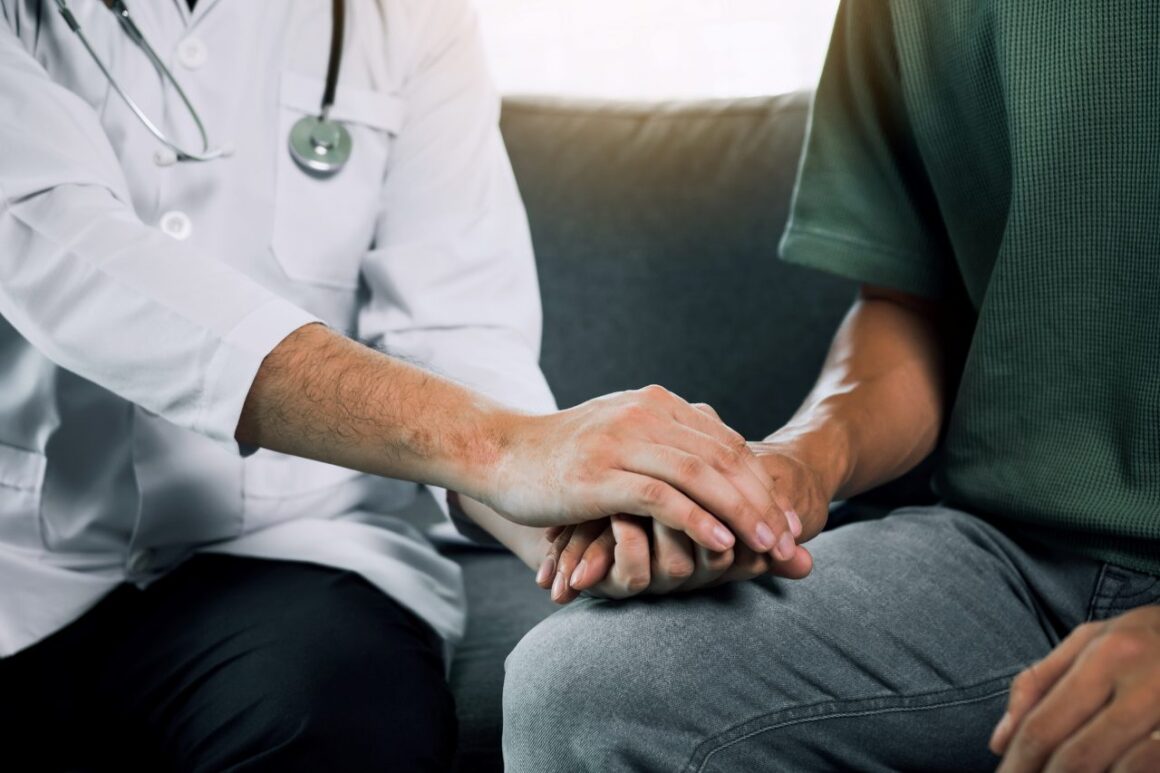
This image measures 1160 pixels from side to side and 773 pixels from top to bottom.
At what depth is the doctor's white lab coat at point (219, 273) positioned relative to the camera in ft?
2.78

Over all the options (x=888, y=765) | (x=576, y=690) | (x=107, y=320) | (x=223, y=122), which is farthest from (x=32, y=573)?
(x=888, y=765)

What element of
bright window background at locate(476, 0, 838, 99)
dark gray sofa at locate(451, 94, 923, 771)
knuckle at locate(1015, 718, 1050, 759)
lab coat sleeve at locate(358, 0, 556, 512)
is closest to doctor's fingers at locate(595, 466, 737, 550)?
knuckle at locate(1015, 718, 1050, 759)

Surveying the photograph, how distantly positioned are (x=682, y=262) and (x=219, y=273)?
0.66 metres

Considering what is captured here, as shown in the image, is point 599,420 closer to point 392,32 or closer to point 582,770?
point 582,770

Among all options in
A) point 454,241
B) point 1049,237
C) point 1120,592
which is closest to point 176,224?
point 454,241

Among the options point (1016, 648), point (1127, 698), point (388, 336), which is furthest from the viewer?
point (388, 336)

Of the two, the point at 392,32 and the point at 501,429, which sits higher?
the point at 392,32

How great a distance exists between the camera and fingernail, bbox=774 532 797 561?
2.40ft

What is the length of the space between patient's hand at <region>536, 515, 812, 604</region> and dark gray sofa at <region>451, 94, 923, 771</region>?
496 mm

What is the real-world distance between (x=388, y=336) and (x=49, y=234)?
33cm

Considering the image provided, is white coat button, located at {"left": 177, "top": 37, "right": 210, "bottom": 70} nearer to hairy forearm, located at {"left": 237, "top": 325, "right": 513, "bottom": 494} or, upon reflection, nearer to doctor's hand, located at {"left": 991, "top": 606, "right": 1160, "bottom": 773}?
hairy forearm, located at {"left": 237, "top": 325, "right": 513, "bottom": 494}

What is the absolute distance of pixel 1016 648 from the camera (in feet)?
2.73

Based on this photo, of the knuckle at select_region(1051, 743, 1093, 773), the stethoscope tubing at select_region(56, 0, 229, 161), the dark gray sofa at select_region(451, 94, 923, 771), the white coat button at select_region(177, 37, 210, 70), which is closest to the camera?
the knuckle at select_region(1051, 743, 1093, 773)

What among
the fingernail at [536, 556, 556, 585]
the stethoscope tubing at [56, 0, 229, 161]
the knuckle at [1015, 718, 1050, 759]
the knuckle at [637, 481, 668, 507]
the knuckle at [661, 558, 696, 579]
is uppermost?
the stethoscope tubing at [56, 0, 229, 161]
